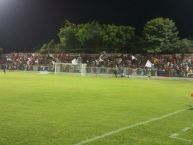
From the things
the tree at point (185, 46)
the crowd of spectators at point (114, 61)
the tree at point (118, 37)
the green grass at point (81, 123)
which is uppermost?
the tree at point (118, 37)

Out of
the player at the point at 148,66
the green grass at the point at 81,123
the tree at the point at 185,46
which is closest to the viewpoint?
the green grass at the point at 81,123

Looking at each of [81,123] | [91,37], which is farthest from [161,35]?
[81,123]

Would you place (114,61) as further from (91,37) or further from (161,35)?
(91,37)

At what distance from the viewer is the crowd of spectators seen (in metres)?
47.9

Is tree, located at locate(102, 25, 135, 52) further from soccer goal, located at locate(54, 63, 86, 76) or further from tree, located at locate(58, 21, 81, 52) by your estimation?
soccer goal, located at locate(54, 63, 86, 76)

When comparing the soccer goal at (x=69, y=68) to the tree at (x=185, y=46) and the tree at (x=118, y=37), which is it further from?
the tree at (x=185, y=46)

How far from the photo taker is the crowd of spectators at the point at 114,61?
47906 mm

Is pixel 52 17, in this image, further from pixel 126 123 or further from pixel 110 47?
pixel 126 123

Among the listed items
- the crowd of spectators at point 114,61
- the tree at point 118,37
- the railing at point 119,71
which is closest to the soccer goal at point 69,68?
the railing at point 119,71

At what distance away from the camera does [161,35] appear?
57469 mm

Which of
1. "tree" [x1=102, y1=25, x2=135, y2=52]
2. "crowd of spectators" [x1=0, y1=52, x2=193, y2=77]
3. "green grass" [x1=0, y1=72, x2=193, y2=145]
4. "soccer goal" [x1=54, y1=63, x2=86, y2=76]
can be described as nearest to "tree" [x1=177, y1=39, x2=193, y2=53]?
"crowd of spectators" [x1=0, y1=52, x2=193, y2=77]

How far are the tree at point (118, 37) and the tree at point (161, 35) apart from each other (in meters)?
2.76

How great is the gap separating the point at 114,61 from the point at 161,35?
7527 mm

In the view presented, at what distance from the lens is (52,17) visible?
7325 cm
